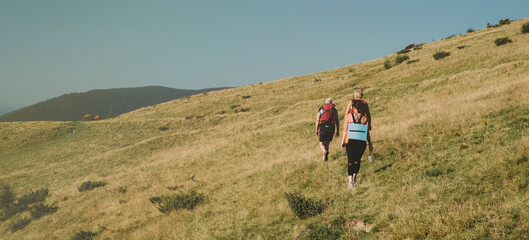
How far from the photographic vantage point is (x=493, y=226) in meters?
3.83

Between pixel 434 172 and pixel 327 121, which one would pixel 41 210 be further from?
pixel 434 172

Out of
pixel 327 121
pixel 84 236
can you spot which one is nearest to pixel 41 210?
pixel 84 236

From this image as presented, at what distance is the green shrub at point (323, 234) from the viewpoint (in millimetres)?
5133

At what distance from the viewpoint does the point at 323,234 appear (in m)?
5.24

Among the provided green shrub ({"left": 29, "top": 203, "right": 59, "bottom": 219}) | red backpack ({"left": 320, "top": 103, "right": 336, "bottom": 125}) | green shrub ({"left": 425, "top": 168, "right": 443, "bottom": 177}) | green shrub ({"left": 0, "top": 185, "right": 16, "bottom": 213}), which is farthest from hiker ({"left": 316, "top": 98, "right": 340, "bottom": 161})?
green shrub ({"left": 0, "top": 185, "right": 16, "bottom": 213})

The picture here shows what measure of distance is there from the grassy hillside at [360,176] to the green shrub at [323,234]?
0.20ft

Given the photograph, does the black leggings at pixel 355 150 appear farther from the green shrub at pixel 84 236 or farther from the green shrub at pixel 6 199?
the green shrub at pixel 6 199

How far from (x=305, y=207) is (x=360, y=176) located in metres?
2.35

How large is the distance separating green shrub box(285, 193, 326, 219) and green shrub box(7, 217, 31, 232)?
797 inches

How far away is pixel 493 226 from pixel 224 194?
9.48 m

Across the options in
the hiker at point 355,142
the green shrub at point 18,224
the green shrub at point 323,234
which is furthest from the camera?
the green shrub at point 18,224

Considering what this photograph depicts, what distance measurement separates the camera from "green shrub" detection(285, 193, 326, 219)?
6.68 meters

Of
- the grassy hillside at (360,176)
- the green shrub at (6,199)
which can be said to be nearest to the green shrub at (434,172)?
the grassy hillside at (360,176)

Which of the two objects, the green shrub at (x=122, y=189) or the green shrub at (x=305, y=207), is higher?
the green shrub at (x=305, y=207)
